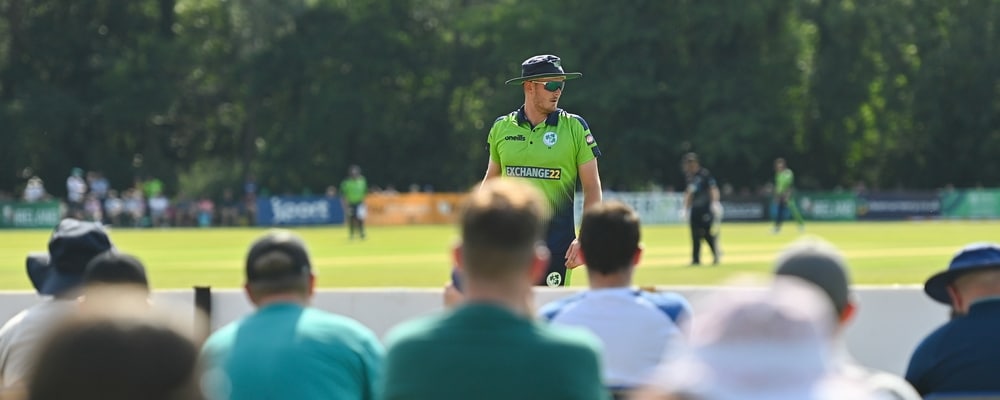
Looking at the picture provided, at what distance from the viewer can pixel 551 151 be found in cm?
1004

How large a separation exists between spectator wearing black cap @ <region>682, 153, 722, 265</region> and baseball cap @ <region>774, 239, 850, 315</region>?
20.0 meters

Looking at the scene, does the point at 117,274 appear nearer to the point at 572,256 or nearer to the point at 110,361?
the point at 110,361

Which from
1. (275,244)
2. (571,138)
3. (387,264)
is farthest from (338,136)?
(275,244)

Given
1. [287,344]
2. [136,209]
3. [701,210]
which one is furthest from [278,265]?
[136,209]

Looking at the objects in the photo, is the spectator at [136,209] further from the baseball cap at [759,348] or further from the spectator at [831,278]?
the baseball cap at [759,348]

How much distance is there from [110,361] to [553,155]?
737 centimetres

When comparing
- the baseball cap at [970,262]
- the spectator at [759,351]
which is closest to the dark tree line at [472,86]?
the baseball cap at [970,262]

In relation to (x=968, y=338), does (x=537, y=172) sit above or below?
above

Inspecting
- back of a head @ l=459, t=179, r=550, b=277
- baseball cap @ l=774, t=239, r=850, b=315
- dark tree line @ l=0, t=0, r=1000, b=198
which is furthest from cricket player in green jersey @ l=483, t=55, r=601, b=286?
dark tree line @ l=0, t=0, r=1000, b=198

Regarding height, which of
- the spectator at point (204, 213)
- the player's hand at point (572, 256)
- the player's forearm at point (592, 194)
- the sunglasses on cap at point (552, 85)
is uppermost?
the sunglasses on cap at point (552, 85)

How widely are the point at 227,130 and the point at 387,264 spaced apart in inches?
2346

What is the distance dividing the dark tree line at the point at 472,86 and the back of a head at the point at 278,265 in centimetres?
6327

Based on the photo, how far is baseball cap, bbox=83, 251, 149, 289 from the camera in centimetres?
550

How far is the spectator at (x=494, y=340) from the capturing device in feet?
12.5
